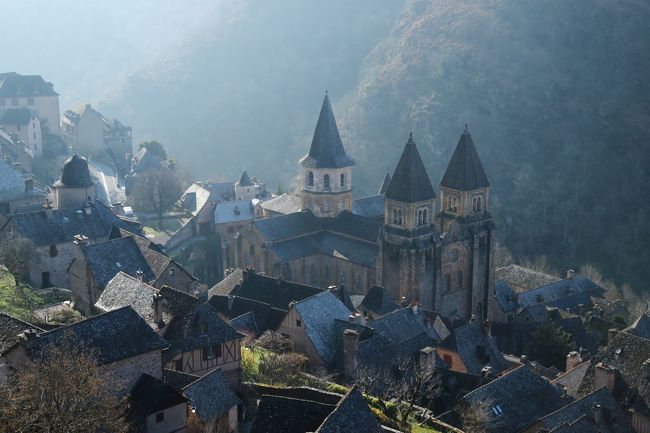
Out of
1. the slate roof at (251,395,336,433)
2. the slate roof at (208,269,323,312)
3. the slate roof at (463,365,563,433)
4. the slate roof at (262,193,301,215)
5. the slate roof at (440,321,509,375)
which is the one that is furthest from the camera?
the slate roof at (262,193,301,215)

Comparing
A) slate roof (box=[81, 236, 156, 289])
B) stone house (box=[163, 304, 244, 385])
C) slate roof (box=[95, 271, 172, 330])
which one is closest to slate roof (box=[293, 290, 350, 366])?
stone house (box=[163, 304, 244, 385])

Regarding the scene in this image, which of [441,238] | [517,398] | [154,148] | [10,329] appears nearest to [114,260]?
[10,329]

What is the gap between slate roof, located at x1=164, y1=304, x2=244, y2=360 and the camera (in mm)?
35625

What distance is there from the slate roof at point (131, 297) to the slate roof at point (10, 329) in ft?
17.6

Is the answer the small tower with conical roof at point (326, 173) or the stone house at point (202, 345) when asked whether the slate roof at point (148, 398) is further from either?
the small tower with conical roof at point (326, 173)

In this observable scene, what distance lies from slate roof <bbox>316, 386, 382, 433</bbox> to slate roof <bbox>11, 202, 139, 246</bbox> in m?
33.8

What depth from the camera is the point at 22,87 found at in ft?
308

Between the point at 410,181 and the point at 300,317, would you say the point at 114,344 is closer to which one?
the point at 300,317

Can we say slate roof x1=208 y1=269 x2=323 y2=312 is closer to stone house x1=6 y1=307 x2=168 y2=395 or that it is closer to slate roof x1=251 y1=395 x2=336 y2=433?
stone house x1=6 y1=307 x2=168 y2=395

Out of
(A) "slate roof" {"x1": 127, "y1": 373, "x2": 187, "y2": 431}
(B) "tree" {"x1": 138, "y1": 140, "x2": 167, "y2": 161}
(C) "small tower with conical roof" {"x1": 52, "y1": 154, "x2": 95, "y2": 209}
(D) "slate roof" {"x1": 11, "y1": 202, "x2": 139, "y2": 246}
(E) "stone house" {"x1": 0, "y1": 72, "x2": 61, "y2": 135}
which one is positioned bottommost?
(A) "slate roof" {"x1": 127, "y1": 373, "x2": 187, "y2": 431}

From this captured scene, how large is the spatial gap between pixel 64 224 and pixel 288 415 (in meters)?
33.4

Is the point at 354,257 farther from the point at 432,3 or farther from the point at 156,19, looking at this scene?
the point at 156,19

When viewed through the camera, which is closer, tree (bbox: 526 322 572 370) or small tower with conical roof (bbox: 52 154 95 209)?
tree (bbox: 526 322 572 370)

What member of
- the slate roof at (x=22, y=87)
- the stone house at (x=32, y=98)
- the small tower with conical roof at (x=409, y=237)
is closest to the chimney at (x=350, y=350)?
the small tower with conical roof at (x=409, y=237)
